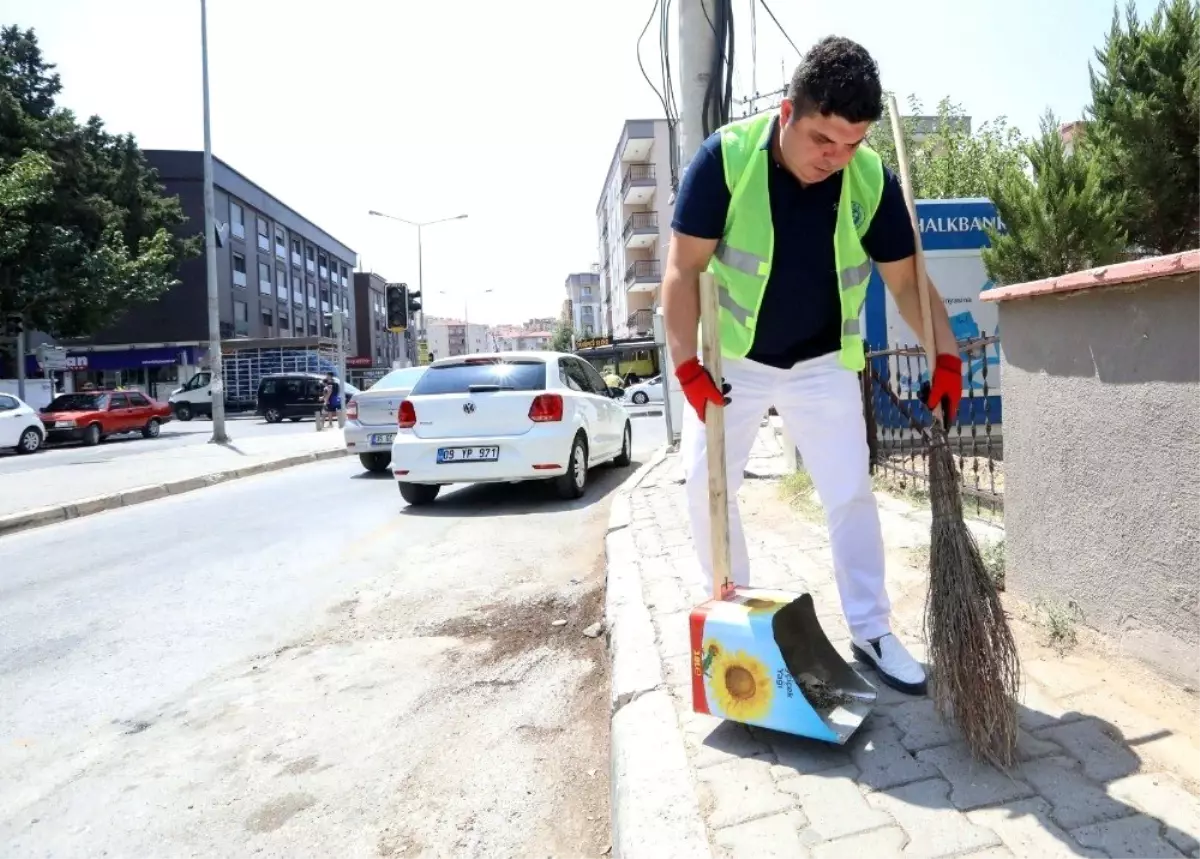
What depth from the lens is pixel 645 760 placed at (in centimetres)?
239

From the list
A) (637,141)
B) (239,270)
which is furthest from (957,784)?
(239,270)

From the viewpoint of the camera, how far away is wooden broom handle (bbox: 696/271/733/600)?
8.34 ft

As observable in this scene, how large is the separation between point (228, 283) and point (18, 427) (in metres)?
31.2

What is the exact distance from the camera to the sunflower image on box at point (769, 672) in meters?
2.28

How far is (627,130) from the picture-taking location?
47.9 m

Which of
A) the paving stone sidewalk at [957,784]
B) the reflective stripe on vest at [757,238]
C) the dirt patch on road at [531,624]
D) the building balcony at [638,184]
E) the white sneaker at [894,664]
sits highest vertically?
the building balcony at [638,184]

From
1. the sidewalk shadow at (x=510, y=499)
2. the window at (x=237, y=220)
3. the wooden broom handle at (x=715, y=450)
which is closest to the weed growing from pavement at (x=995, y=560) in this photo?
the wooden broom handle at (x=715, y=450)

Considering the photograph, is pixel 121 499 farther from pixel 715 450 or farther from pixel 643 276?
pixel 643 276

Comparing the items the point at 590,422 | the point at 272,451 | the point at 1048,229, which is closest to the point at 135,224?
the point at 272,451

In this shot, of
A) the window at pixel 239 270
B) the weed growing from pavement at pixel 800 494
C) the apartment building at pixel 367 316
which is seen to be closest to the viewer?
the weed growing from pavement at pixel 800 494

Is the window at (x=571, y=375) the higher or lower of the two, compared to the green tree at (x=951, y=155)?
lower

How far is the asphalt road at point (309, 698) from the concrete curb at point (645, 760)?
17 cm

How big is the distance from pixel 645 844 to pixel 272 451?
14.7 m

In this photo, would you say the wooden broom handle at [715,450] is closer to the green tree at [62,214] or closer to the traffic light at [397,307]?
the traffic light at [397,307]
